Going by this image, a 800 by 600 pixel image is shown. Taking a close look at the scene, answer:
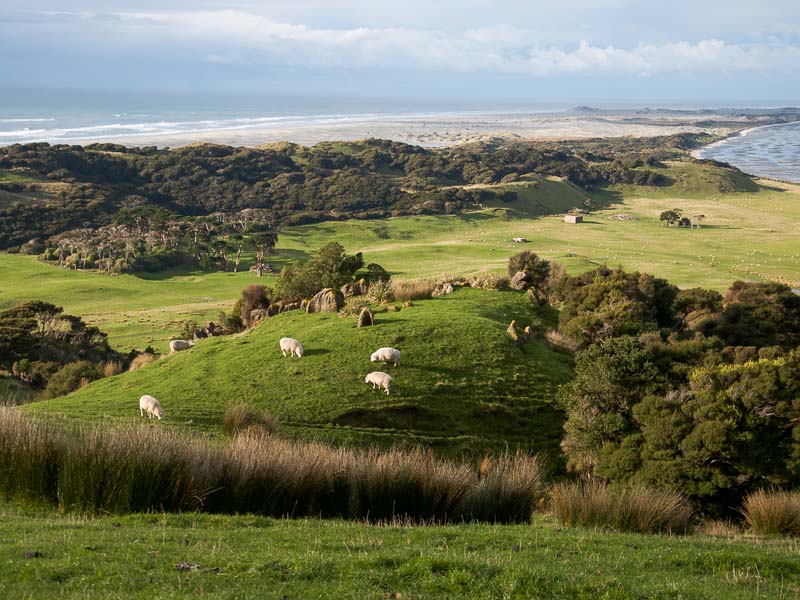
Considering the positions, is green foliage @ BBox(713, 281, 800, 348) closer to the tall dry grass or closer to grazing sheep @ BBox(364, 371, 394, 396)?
grazing sheep @ BBox(364, 371, 394, 396)

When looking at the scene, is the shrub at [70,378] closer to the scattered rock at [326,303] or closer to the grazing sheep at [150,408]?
the scattered rock at [326,303]

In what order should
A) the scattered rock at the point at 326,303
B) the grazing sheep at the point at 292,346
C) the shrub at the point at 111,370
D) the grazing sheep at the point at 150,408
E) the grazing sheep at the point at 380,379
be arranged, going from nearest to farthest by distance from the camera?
the grazing sheep at the point at 150,408 < the grazing sheep at the point at 380,379 < the grazing sheep at the point at 292,346 < the scattered rock at the point at 326,303 < the shrub at the point at 111,370

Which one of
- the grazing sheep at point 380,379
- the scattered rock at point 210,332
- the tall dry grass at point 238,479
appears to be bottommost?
the scattered rock at point 210,332

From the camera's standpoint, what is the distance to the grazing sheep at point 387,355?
22.8 metres

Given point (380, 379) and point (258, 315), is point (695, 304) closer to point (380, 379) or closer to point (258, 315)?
point (380, 379)

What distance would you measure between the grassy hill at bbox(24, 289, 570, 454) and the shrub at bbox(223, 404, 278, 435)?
0.81 m

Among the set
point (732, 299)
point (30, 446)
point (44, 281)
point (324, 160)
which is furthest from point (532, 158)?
point (30, 446)

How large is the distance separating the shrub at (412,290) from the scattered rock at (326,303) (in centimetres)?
260

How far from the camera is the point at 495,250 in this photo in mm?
80000

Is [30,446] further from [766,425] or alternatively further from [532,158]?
[532,158]

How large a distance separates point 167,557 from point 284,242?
86151 millimetres

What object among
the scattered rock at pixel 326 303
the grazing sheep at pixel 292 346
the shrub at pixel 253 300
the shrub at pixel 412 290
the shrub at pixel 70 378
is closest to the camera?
the grazing sheep at pixel 292 346

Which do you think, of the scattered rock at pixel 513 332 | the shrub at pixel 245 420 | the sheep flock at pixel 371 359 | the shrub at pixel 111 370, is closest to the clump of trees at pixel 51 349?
the shrub at pixel 111 370

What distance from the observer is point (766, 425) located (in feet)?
60.0
